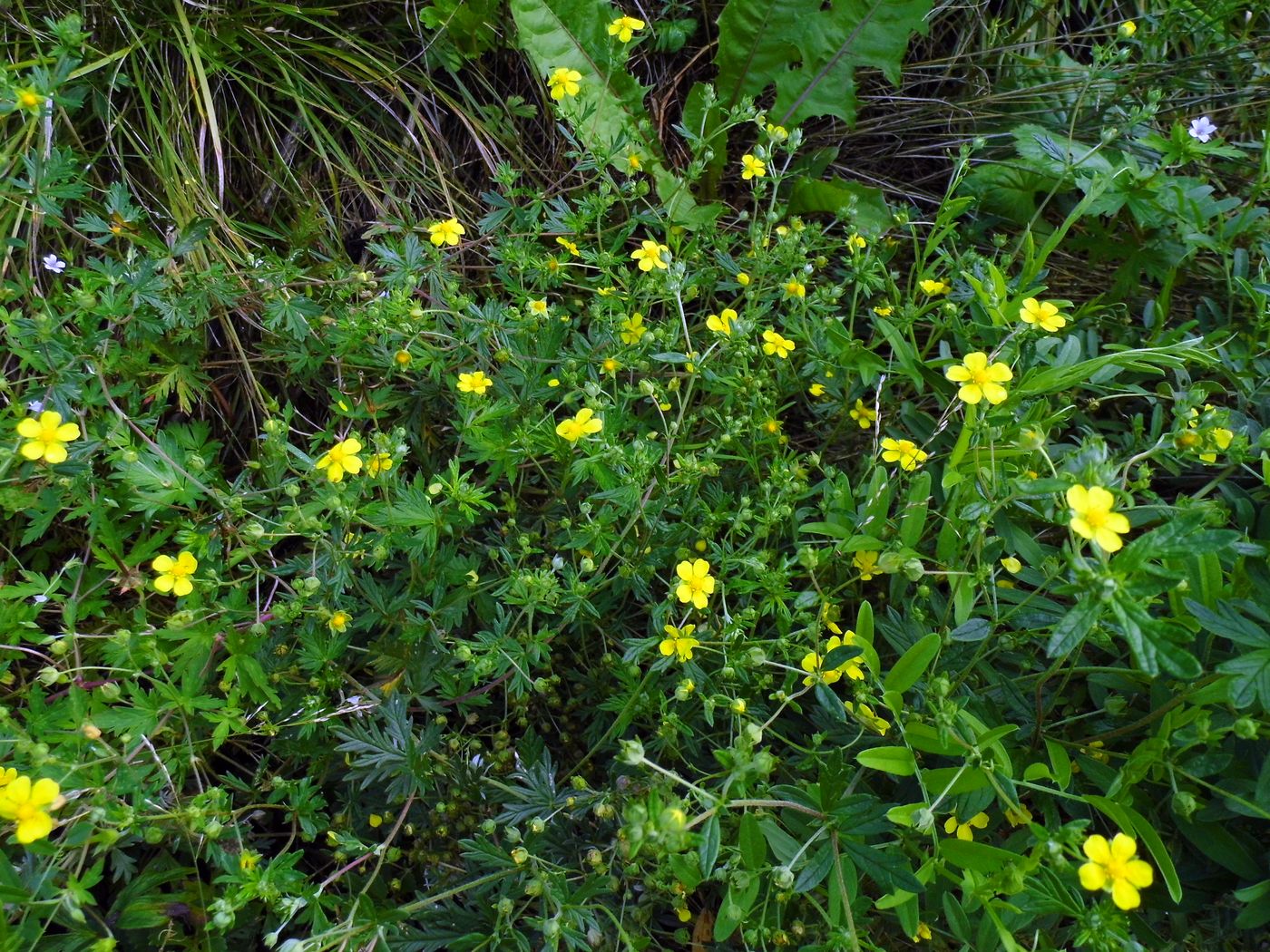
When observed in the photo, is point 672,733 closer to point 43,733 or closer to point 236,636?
point 236,636

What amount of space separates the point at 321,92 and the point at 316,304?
3.70ft

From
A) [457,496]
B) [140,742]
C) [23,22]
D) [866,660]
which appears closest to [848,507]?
[866,660]

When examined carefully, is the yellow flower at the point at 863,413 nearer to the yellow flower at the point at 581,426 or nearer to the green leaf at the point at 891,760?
the yellow flower at the point at 581,426

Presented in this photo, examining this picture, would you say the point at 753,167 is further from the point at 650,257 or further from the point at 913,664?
the point at 913,664

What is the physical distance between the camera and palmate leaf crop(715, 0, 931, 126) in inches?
122

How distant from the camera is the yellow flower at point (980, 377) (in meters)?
1.74

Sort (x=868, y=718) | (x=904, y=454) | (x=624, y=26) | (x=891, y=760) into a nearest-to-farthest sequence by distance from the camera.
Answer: (x=891, y=760) < (x=868, y=718) < (x=904, y=454) < (x=624, y=26)

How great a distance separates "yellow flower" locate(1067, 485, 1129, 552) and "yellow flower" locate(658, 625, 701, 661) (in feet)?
2.53

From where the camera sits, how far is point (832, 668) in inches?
68.9

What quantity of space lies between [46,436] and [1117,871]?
6.95 ft

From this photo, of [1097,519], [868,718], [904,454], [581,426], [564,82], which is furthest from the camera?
[564,82]

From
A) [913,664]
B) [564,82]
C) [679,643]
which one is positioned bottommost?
[913,664]

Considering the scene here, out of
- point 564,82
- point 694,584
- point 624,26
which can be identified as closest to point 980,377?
point 694,584

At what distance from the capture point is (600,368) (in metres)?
2.19
